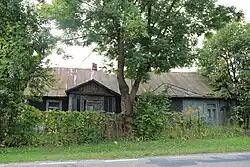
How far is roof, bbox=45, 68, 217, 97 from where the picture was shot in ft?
95.7

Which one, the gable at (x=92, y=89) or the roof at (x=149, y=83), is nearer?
the gable at (x=92, y=89)

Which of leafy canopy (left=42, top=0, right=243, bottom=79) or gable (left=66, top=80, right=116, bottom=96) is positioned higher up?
leafy canopy (left=42, top=0, right=243, bottom=79)

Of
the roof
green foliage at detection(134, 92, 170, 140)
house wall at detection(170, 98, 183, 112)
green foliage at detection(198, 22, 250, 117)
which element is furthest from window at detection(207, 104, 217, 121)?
green foliage at detection(134, 92, 170, 140)

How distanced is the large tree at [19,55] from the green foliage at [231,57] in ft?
43.0

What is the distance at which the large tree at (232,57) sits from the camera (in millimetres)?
27234

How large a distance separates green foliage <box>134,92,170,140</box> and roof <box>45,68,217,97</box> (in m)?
8.47

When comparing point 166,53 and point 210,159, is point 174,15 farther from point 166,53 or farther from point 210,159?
point 210,159

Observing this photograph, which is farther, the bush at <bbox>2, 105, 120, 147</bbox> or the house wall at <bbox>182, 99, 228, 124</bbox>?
the house wall at <bbox>182, 99, 228, 124</bbox>

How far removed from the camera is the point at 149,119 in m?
19.2

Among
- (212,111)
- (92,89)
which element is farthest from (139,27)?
(212,111)

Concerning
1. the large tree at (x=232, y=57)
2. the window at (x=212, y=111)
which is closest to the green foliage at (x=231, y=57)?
the large tree at (x=232, y=57)

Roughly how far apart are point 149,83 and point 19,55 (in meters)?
16.8

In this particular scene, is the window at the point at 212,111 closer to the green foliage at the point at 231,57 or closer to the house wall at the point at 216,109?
the house wall at the point at 216,109

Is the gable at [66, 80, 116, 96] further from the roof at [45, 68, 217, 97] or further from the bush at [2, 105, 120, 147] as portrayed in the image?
the bush at [2, 105, 120, 147]
